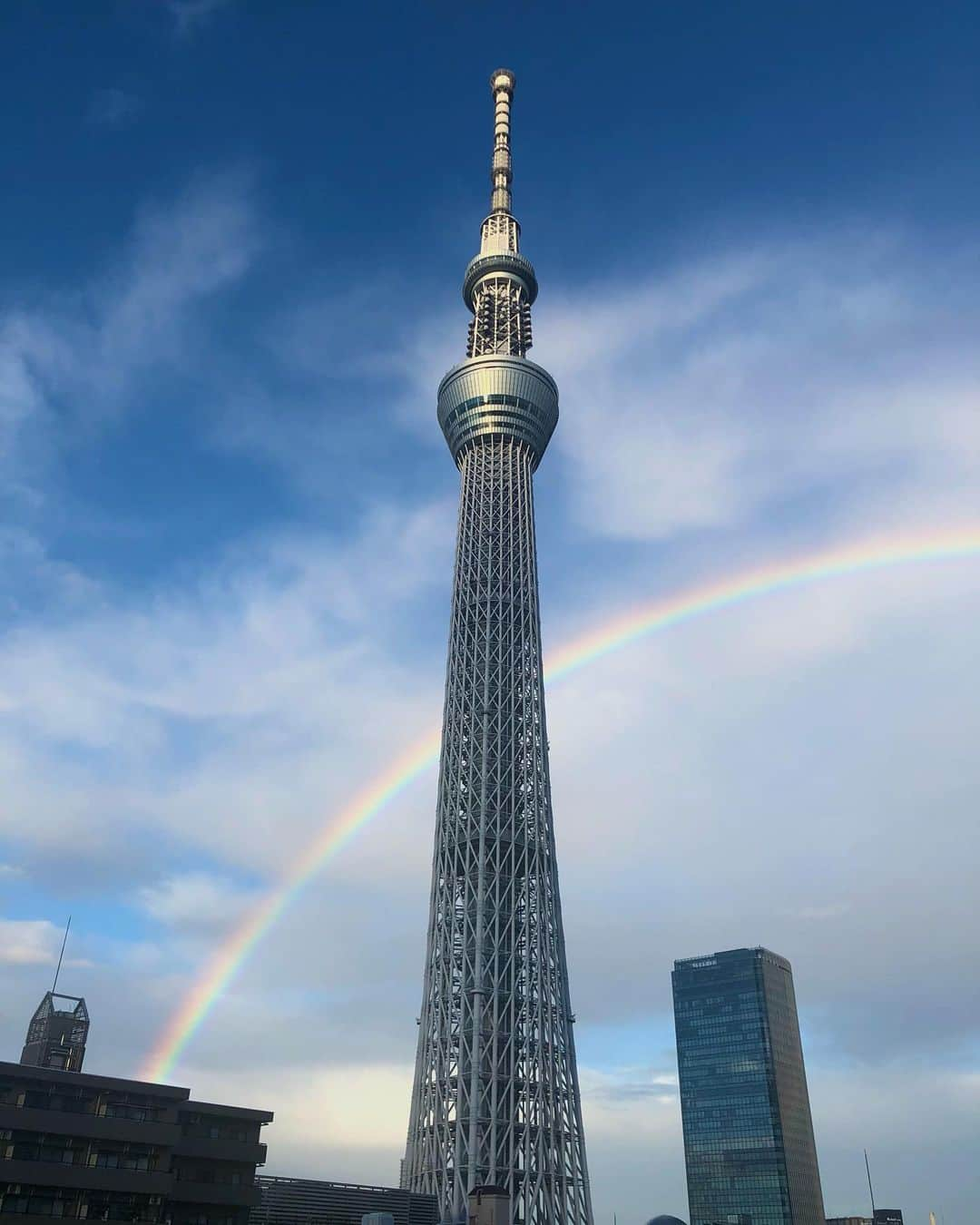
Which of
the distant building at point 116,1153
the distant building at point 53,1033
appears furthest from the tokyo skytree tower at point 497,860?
the distant building at point 53,1033

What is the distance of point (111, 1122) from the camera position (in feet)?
319

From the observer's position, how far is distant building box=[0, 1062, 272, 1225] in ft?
302

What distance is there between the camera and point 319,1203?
325 feet

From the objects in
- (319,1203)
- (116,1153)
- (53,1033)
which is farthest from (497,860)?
(53,1033)

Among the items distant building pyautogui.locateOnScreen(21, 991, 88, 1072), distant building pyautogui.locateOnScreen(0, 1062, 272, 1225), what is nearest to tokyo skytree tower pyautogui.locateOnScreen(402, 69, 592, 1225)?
distant building pyautogui.locateOnScreen(0, 1062, 272, 1225)

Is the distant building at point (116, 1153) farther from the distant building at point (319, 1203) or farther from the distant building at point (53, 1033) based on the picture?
the distant building at point (53, 1033)

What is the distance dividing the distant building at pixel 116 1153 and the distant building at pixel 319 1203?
439 centimetres

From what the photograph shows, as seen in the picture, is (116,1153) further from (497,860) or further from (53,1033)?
(53,1033)

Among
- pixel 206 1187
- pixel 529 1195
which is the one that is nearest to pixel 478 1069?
pixel 529 1195

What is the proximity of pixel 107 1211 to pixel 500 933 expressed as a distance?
157 ft

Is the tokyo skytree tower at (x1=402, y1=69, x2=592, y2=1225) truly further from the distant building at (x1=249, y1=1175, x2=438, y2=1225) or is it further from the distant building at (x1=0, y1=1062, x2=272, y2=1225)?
the distant building at (x1=0, y1=1062, x2=272, y2=1225)

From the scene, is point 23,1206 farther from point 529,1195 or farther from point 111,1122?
point 529,1195

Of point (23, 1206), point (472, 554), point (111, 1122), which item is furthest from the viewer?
point (472, 554)

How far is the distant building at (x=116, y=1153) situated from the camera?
3629 inches
